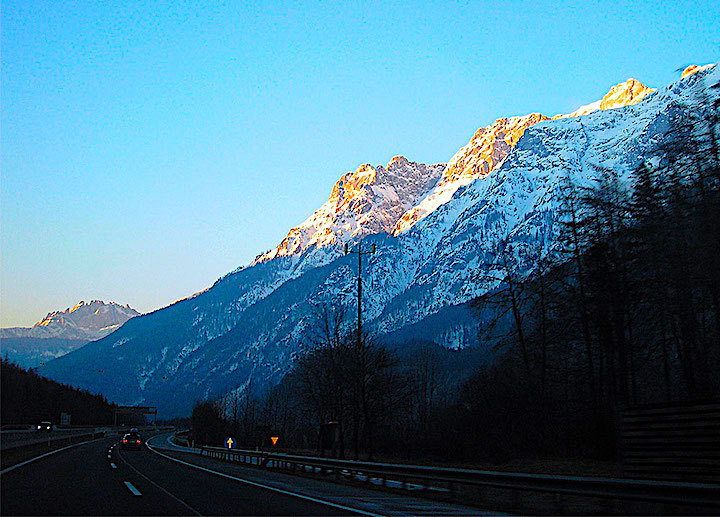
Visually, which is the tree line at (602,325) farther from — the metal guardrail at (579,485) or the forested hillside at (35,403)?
the forested hillside at (35,403)

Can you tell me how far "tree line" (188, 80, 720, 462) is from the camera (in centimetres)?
2656

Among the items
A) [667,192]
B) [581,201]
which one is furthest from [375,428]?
[667,192]

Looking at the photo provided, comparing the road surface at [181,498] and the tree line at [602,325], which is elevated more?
the tree line at [602,325]

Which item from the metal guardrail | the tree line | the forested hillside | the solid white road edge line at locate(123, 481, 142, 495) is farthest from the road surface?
the forested hillside

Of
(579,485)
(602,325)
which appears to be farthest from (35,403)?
(579,485)

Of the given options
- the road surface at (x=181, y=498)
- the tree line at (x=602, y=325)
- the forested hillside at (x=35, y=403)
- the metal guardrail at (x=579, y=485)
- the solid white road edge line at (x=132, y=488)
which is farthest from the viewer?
the forested hillside at (x=35, y=403)

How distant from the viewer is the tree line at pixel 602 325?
87.1 ft

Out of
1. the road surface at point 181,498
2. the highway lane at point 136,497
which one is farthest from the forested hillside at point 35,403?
the road surface at point 181,498

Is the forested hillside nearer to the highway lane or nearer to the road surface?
the highway lane

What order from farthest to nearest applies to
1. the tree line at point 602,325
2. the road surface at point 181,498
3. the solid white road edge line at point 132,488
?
the tree line at point 602,325 → the solid white road edge line at point 132,488 → the road surface at point 181,498

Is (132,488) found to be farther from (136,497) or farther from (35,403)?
(35,403)

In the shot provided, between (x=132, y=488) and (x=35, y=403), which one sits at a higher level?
(x=35, y=403)

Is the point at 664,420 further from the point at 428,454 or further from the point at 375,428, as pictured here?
the point at 375,428

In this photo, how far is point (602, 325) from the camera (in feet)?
109
